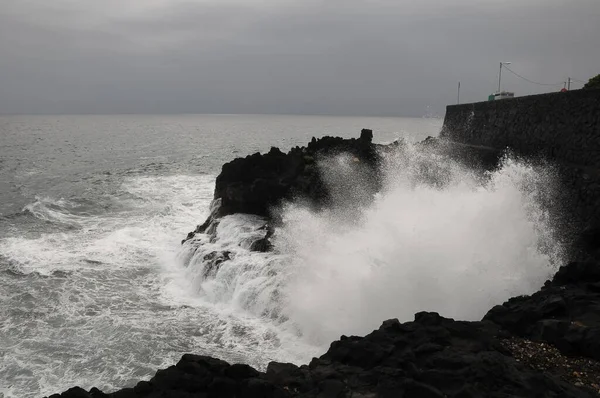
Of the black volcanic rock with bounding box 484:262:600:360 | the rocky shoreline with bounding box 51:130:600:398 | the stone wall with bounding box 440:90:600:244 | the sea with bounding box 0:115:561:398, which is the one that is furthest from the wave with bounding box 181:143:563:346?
the rocky shoreline with bounding box 51:130:600:398

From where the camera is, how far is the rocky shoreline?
6.07m

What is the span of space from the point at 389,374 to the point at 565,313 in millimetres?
3871

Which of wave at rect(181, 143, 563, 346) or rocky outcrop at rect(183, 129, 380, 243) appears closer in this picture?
wave at rect(181, 143, 563, 346)

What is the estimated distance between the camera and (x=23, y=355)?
10.7 m

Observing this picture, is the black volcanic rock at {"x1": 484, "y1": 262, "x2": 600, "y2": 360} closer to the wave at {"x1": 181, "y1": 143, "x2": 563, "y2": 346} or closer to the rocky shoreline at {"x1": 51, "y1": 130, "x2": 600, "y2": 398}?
the rocky shoreline at {"x1": 51, "y1": 130, "x2": 600, "y2": 398}

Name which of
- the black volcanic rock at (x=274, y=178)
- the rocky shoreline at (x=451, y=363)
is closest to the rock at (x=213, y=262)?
the black volcanic rock at (x=274, y=178)

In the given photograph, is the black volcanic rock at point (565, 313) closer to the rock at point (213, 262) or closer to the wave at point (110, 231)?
the rock at point (213, 262)

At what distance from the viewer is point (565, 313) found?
8.02 metres

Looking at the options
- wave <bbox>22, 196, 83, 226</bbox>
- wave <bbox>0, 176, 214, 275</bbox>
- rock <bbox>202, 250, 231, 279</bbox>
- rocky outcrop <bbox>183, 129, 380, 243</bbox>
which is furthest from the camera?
wave <bbox>22, 196, 83, 226</bbox>

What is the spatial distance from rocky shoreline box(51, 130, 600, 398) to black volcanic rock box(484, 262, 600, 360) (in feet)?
0.05

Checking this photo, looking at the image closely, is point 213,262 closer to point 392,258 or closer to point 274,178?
point 274,178

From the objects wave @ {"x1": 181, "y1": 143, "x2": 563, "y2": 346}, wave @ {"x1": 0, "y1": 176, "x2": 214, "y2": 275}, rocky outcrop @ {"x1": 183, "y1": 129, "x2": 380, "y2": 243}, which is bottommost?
wave @ {"x1": 0, "y1": 176, "x2": 214, "y2": 275}

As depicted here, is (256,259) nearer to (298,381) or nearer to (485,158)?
(298,381)

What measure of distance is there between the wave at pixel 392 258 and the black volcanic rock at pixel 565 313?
1.82m
